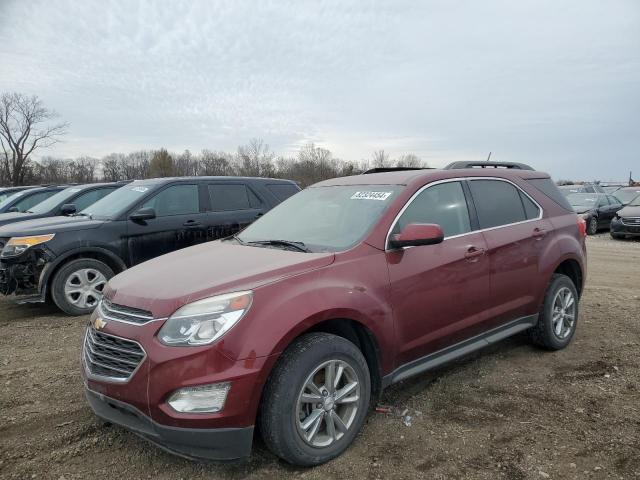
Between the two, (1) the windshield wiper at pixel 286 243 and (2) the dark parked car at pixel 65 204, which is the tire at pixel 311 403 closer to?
(1) the windshield wiper at pixel 286 243

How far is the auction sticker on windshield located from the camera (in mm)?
3590

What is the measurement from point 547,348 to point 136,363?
3.79 m

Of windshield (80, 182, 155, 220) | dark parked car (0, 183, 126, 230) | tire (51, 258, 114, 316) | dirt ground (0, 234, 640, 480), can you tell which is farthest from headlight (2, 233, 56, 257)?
dark parked car (0, 183, 126, 230)

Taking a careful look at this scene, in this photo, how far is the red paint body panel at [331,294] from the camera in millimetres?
2496

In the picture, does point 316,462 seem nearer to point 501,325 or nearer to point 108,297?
point 108,297

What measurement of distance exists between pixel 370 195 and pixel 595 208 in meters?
16.1

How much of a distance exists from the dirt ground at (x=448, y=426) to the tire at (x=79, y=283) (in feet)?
3.82

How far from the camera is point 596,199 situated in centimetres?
1730

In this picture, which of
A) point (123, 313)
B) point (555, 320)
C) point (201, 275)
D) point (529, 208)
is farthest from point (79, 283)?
point (555, 320)

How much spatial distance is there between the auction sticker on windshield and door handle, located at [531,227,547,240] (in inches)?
63.3

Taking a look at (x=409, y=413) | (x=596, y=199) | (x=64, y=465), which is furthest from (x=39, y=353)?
(x=596, y=199)


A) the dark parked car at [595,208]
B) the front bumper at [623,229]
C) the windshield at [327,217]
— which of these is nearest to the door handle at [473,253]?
the windshield at [327,217]

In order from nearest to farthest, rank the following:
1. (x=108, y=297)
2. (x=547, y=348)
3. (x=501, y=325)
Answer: (x=108, y=297) < (x=501, y=325) < (x=547, y=348)

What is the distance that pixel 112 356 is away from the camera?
2.74 m
